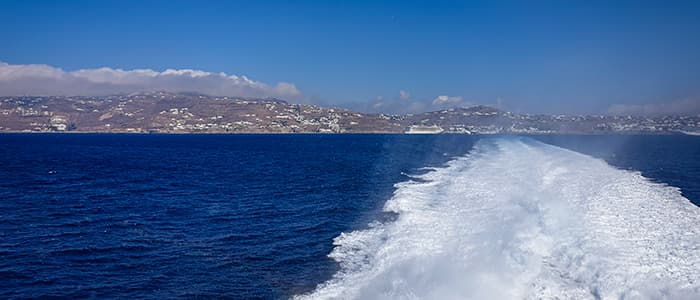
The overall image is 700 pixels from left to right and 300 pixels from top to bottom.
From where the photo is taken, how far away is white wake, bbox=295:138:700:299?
13500mm

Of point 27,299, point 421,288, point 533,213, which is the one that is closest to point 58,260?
point 27,299

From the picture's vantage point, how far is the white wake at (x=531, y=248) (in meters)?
13.5

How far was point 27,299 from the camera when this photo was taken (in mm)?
14406

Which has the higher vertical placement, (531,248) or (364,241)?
(531,248)

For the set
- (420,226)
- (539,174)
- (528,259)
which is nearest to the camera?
(528,259)

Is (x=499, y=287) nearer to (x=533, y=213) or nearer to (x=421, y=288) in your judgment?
(x=421, y=288)

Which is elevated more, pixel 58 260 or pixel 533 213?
pixel 533 213

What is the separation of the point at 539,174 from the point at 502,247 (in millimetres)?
19150

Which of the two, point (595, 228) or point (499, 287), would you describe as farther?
point (595, 228)

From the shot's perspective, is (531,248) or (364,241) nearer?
(531,248)

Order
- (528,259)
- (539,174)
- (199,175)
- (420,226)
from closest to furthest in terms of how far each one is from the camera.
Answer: (528,259) → (420,226) → (539,174) → (199,175)

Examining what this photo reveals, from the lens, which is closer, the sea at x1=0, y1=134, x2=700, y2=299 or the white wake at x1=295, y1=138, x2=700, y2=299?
the white wake at x1=295, y1=138, x2=700, y2=299

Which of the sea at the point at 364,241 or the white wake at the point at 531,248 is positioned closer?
the white wake at the point at 531,248

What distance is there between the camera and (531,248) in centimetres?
1681
